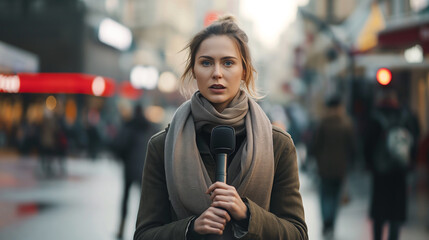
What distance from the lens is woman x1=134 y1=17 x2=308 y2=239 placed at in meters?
2.31

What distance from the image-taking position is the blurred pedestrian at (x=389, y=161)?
6.09 metres

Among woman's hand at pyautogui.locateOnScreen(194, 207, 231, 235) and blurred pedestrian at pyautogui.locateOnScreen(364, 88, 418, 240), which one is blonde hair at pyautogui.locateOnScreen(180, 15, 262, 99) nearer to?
woman's hand at pyautogui.locateOnScreen(194, 207, 231, 235)

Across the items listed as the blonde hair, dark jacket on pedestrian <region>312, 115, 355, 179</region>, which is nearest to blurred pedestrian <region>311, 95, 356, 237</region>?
dark jacket on pedestrian <region>312, 115, 355, 179</region>

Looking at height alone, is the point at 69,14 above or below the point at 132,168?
above

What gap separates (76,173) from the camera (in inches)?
712

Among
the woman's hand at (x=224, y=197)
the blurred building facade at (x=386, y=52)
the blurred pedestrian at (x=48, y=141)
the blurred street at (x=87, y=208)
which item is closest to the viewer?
the woman's hand at (x=224, y=197)

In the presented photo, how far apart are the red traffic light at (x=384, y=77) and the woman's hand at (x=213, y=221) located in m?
7.19

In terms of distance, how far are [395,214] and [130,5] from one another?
137ft

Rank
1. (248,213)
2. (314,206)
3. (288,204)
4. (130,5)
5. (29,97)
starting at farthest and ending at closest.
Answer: (130,5) → (29,97) → (314,206) → (288,204) → (248,213)

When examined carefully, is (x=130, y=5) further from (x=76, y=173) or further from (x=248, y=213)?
(x=248, y=213)

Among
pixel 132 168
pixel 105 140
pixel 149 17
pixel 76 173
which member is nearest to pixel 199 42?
pixel 132 168

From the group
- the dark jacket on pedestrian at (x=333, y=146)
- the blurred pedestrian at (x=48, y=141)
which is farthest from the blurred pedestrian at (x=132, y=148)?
the blurred pedestrian at (x=48, y=141)

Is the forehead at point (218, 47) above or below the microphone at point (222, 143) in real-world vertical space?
above

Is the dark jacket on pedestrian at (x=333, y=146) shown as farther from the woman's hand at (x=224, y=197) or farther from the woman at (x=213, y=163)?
the woman's hand at (x=224, y=197)
